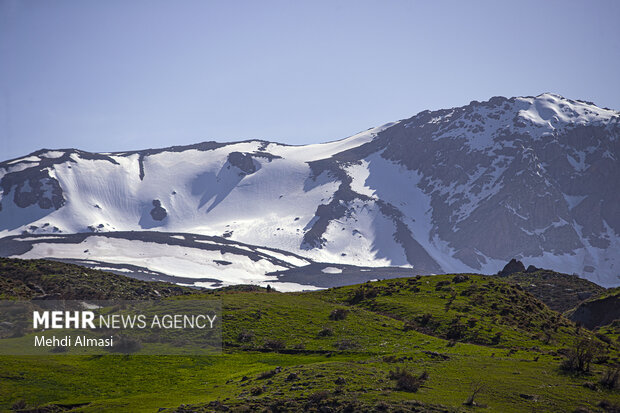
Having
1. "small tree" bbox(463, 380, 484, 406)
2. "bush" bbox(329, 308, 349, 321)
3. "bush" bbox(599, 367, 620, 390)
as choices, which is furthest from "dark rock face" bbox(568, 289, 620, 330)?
"small tree" bbox(463, 380, 484, 406)

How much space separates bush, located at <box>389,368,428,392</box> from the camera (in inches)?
1435

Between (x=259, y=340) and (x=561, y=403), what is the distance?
28018 millimetres

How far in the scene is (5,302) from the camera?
205 feet

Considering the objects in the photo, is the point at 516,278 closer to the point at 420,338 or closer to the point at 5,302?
the point at 420,338

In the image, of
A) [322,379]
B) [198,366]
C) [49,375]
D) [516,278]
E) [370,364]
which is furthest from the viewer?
[516,278]

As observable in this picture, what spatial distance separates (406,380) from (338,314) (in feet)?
86.5

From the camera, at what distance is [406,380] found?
36906mm

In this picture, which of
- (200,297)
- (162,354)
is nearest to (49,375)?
(162,354)

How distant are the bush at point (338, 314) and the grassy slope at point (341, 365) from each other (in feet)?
1.79

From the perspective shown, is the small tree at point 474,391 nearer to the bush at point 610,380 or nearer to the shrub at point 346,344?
the bush at point 610,380

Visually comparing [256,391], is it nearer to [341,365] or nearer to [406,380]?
[341,365]

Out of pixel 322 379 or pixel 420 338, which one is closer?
pixel 322 379

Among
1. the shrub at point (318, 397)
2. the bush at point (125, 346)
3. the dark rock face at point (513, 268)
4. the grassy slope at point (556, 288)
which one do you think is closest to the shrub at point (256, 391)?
the shrub at point (318, 397)

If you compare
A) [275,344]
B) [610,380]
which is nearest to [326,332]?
[275,344]
